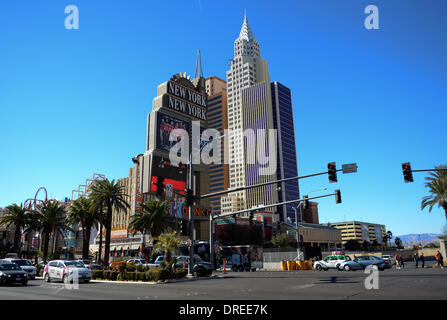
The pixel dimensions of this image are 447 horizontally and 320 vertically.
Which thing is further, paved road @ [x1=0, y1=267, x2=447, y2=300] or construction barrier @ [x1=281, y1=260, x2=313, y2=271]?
construction barrier @ [x1=281, y1=260, x2=313, y2=271]

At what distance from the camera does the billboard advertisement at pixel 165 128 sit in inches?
3004

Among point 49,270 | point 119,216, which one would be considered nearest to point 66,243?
point 119,216

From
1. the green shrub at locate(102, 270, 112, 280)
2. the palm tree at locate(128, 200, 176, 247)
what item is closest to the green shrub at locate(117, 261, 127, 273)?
the green shrub at locate(102, 270, 112, 280)

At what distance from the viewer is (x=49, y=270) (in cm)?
2386

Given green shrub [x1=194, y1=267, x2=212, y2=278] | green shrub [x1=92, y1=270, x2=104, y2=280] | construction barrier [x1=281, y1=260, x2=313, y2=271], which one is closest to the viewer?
green shrub [x1=92, y1=270, x2=104, y2=280]

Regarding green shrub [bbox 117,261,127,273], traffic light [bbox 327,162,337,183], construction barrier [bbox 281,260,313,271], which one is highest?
traffic light [bbox 327,162,337,183]

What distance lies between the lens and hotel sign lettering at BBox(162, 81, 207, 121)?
79.8m

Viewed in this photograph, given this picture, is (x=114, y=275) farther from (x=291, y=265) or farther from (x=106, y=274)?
Result: (x=291, y=265)

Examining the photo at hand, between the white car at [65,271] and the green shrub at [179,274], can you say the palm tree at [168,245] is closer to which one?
the green shrub at [179,274]

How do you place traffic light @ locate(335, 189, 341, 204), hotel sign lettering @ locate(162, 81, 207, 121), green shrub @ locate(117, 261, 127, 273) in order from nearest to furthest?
green shrub @ locate(117, 261, 127, 273)
traffic light @ locate(335, 189, 341, 204)
hotel sign lettering @ locate(162, 81, 207, 121)

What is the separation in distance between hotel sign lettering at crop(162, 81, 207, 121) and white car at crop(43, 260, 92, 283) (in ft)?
190

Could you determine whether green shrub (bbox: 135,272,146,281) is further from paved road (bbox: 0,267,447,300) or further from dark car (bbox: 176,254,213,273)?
dark car (bbox: 176,254,213,273)

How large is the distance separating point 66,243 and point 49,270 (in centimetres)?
11991

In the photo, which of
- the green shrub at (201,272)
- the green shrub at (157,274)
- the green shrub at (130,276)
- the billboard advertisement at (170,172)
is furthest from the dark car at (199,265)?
the billboard advertisement at (170,172)
